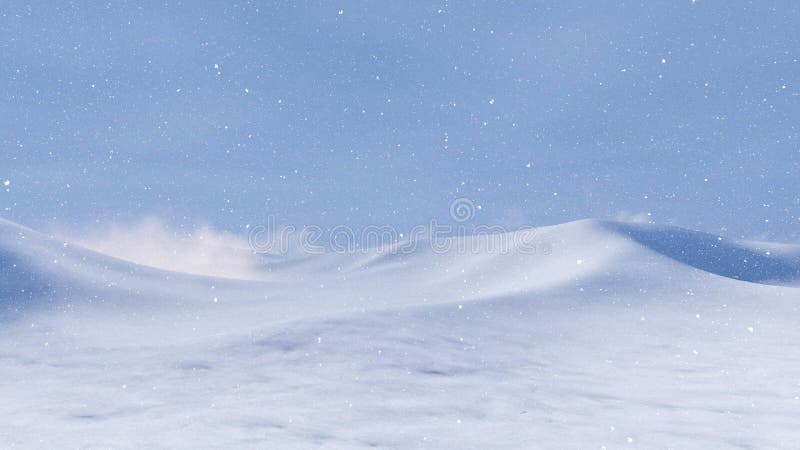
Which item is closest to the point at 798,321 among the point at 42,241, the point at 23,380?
the point at 23,380

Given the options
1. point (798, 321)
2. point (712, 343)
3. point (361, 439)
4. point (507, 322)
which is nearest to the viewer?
point (361, 439)

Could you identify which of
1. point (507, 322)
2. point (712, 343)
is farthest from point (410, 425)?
point (712, 343)

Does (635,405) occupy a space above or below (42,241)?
below

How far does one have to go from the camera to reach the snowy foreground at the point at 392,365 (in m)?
4.23

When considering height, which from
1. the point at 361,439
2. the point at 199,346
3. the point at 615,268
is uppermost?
the point at 615,268

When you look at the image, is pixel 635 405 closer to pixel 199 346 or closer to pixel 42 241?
pixel 199 346

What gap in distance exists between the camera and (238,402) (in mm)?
4883

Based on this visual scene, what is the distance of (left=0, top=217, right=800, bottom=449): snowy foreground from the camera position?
4230mm

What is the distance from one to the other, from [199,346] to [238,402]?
2.42 metres

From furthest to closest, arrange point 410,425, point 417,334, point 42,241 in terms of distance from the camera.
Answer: point 42,241
point 417,334
point 410,425

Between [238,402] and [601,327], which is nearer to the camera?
[238,402]

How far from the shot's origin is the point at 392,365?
20.1 feet

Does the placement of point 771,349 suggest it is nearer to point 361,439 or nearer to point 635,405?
point 635,405

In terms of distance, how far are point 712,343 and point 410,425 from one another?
19.4 ft
